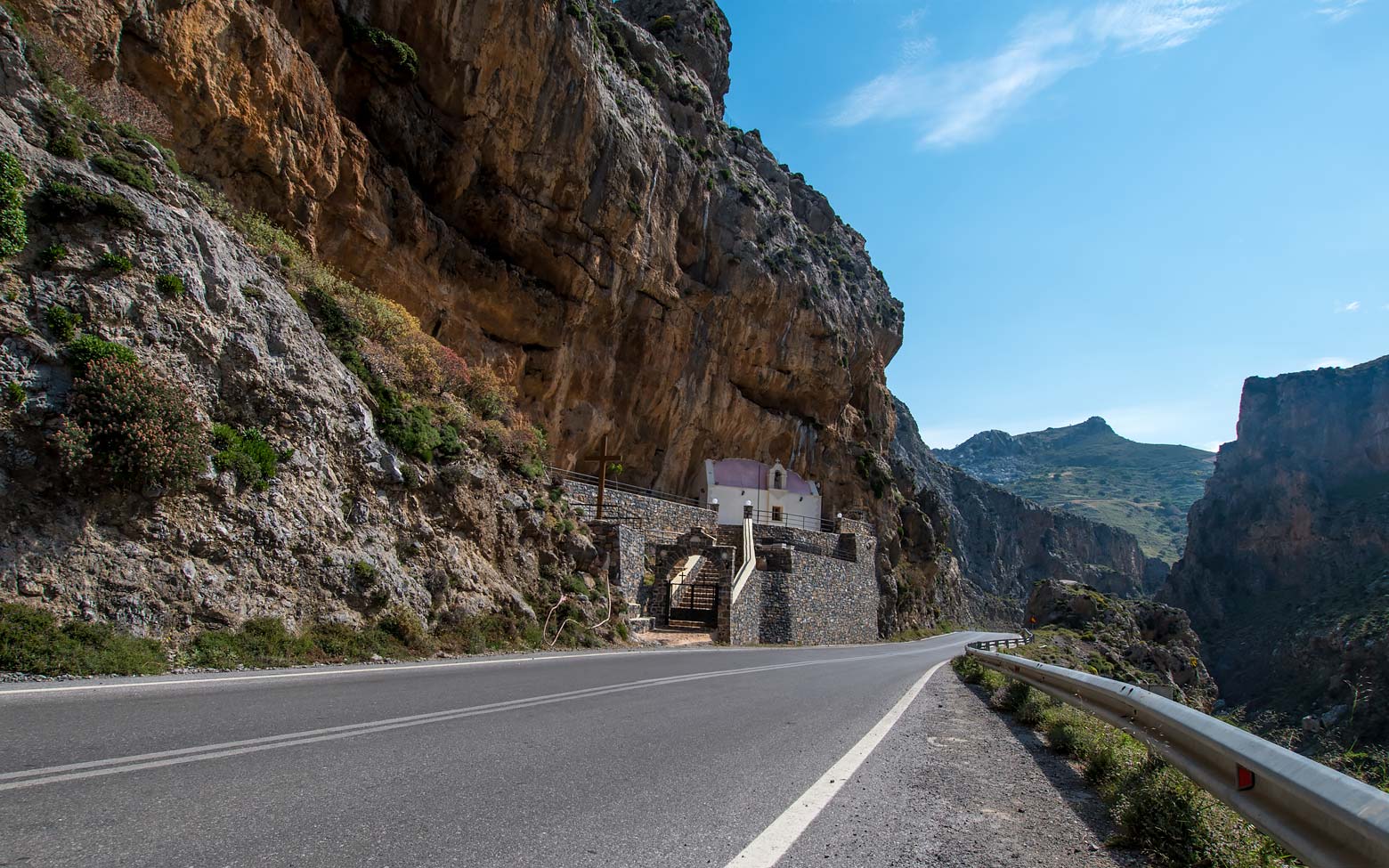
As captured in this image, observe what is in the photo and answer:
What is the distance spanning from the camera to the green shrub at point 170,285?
11.4 metres

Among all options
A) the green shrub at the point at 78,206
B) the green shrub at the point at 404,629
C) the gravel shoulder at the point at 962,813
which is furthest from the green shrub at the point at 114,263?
the gravel shoulder at the point at 962,813

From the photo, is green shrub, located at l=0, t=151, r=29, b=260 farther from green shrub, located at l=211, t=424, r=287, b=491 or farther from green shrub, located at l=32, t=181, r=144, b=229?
green shrub, located at l=211, t=424, r=287, b=491

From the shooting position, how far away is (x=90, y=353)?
9781 mm

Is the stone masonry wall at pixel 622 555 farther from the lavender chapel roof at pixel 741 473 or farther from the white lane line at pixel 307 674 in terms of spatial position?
the lavender chapel roof at pixel 741 473

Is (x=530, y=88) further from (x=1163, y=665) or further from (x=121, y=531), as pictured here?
(x=1163, y=665)

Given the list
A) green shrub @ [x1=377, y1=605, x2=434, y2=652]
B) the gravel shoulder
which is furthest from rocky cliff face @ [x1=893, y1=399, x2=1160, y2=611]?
the gravel shoulder

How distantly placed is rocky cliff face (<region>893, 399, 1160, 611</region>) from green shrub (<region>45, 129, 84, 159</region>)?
114254mm

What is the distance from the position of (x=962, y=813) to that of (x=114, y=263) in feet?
41.9

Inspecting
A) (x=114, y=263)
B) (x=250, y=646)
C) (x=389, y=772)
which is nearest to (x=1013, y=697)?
(x=389, y=772)

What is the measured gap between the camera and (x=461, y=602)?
577 inches

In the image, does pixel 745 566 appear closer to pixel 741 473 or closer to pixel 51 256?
pixel 741 473

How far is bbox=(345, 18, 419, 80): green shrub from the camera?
69.5 feet

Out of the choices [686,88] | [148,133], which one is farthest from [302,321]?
[686,88]

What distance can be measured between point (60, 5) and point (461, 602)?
1291 centimetres
